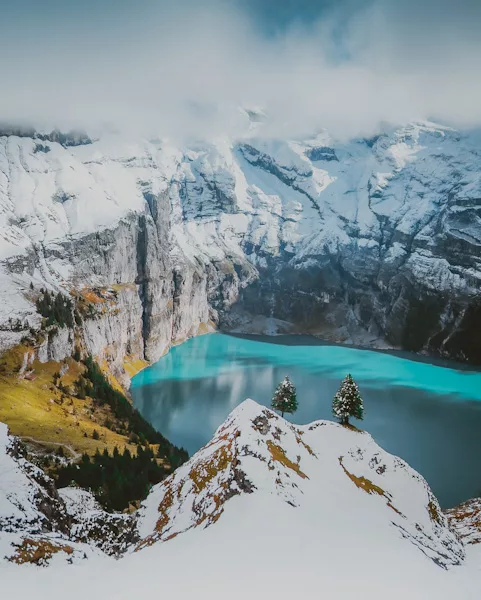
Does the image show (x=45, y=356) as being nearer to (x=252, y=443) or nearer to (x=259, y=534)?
(x=252, y=443)

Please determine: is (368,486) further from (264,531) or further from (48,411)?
(48,411)

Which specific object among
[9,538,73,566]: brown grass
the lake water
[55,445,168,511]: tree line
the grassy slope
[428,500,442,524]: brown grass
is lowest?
the lake water

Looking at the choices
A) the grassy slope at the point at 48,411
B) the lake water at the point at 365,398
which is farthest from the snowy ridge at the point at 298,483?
the lake water at the point at 365,398

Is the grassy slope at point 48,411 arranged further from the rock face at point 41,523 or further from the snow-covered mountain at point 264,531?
the rock face at point 41,523

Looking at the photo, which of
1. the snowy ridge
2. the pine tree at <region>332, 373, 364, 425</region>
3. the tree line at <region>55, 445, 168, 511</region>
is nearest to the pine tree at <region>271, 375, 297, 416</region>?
the pine tree at <region>332, 373, 364, 425</region>

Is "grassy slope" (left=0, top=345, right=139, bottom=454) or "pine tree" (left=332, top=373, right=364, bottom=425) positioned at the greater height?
"pine tree" (left=332, top=373, right=364, bottom=425)

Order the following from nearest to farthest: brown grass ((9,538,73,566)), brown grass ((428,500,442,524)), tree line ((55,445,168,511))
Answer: brown grass ((9,538,73,566)) < brown grass ((428,500,442,524)) < tree line ((55,445,168,511))

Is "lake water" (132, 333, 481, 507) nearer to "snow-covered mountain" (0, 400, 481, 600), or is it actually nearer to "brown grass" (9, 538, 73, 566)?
"snow-covered mountain" (0, 400, 481, 600)

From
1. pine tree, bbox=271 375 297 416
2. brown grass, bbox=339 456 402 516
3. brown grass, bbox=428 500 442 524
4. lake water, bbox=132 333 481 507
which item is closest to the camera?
brown grass, bbox=339 456 402 516
